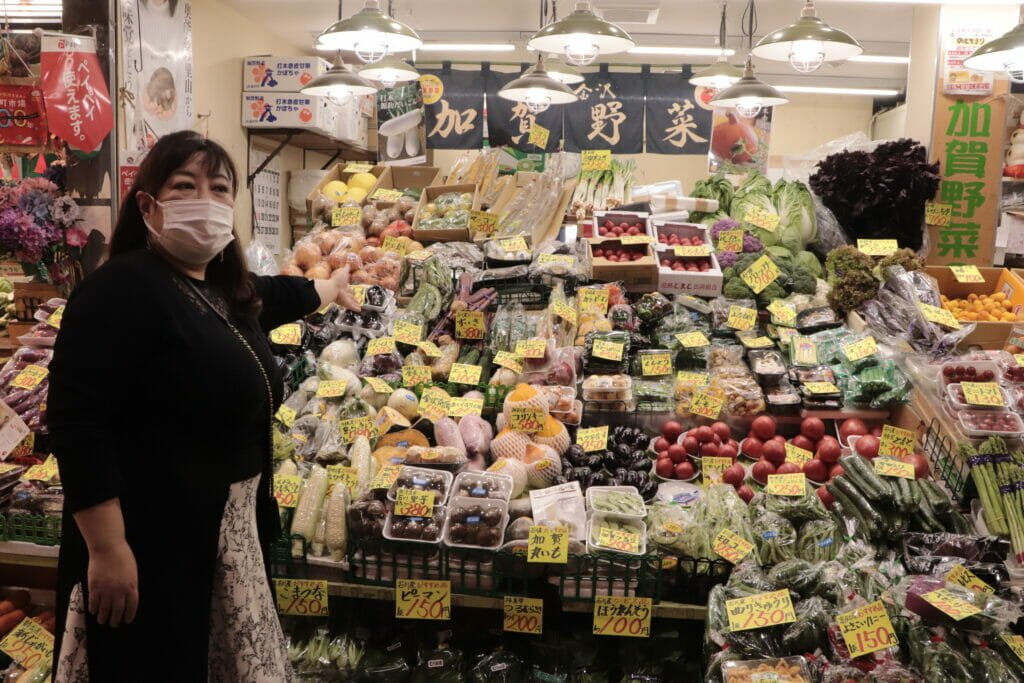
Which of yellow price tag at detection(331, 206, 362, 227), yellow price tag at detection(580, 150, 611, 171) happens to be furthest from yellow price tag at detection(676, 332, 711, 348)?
yellow price tag at detection(580, 150, 611, 171)

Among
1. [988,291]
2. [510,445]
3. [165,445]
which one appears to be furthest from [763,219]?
[165,445]

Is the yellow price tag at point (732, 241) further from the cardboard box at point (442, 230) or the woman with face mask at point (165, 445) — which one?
the woman with face mask at point (165, 445)

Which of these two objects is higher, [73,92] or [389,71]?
[389,71]

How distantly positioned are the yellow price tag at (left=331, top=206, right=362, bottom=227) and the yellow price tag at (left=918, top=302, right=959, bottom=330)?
3334mm

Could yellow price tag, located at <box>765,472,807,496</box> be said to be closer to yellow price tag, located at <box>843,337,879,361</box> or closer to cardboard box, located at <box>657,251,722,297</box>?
yellow price tag, located at <box>843,337,879,361</box>

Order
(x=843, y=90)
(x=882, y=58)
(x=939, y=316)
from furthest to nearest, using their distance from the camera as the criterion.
→ (x=843, y=90) < (x=882, y=58) < (x=939, y=316)

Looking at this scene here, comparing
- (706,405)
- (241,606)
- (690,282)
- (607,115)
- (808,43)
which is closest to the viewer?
(241,606)

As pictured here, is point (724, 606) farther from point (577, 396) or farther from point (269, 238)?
point (269, 238)

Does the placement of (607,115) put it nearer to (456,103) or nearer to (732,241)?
(456,103)

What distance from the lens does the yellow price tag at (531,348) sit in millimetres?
3471

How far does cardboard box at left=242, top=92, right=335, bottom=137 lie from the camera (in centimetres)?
768

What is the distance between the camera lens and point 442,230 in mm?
4773

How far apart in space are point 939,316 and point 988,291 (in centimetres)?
104

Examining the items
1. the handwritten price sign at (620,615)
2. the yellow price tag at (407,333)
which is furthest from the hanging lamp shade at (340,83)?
the handwritten price sign at (620,615)
